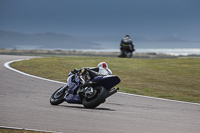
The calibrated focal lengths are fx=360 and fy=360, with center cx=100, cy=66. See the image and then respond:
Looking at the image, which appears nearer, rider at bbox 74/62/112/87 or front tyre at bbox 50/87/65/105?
rider at bbox 74/62/112/87

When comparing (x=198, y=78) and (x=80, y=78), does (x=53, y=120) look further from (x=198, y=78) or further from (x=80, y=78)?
(x=198, y=78)

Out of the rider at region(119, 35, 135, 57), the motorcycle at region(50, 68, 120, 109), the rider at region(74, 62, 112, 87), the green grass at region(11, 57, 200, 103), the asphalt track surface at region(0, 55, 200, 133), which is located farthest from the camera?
the rider at region(119, 35, 135, 57)

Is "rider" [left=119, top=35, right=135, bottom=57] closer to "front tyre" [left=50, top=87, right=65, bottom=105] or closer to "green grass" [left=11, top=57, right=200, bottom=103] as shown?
"green grass" [left=11, top=57, right=200, bottom=103]

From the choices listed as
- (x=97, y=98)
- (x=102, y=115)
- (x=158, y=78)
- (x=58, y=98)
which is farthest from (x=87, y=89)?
(x=158, y=78)

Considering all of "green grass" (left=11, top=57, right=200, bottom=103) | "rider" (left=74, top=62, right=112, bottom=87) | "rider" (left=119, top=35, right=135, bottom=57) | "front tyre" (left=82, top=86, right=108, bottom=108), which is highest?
"rider" (left=119, top=35, right=135, bottom=57)

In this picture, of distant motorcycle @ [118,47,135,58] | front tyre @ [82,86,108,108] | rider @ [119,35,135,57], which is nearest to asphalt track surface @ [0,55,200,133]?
front tyre @ [82,86,108,108]

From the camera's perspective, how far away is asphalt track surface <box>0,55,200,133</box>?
279 inches

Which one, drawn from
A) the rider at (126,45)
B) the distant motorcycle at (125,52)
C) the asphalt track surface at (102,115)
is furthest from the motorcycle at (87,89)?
the distant motorcycle at (125,52)

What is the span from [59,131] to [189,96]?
8.93 metres

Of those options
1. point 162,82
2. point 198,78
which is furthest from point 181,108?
point 198,78

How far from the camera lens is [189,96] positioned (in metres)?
14.4

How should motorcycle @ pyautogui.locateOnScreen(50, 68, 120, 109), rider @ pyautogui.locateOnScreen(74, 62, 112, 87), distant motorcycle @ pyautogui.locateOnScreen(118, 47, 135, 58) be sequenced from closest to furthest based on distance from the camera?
motorcycle @ pyautogui.locateOnScreen(50, 68, 120, 109) < rider @ pyautogui.locateOnScreen(74, 62, 112, 87) < distant motorcycle @ pyautogui.locateOnScreen(118, 47, 135, 58)

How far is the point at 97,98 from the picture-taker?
30.1ft

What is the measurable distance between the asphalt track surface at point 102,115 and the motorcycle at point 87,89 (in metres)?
0.24
